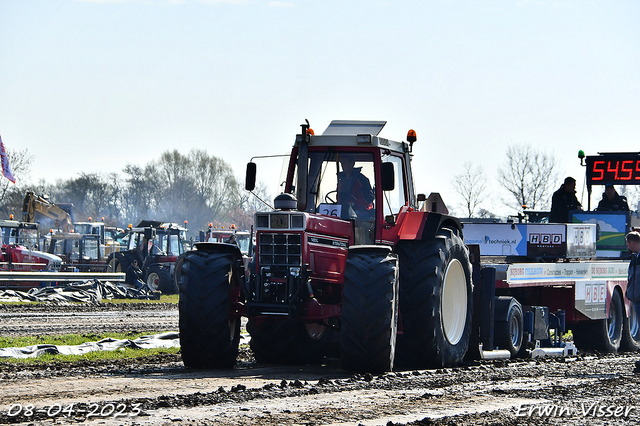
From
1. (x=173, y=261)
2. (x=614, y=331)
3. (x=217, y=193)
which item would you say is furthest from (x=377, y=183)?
(x=217, y=193)

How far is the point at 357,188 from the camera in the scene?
10.2 m

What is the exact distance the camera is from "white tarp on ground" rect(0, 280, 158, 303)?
23453 mm

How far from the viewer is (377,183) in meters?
10.1

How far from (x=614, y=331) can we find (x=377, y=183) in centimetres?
677

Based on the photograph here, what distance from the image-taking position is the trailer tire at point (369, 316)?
8664 mm

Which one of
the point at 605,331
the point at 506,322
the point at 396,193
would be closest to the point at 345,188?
the point at 396,193

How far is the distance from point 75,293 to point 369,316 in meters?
17.4

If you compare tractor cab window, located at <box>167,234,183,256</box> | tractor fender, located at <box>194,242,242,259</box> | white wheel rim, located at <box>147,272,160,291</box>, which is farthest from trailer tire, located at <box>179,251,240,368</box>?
tractor cab window, located at <box>167,234,183,256</box>

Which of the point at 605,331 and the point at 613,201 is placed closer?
the point at 605,331

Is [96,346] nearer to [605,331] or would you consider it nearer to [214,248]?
[214,248]

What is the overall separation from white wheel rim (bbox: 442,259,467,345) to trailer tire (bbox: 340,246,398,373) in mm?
1722

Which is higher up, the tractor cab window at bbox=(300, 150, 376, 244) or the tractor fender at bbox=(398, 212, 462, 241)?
the tractor cab window at bbox=(300, 150, 376, 244)

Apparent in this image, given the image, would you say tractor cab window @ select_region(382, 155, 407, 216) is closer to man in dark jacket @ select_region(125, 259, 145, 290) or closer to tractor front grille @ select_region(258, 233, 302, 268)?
tractor front grille @ select_region(258, 233, 302, 268)

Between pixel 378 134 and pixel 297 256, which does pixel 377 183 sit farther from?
pixel 297 256
